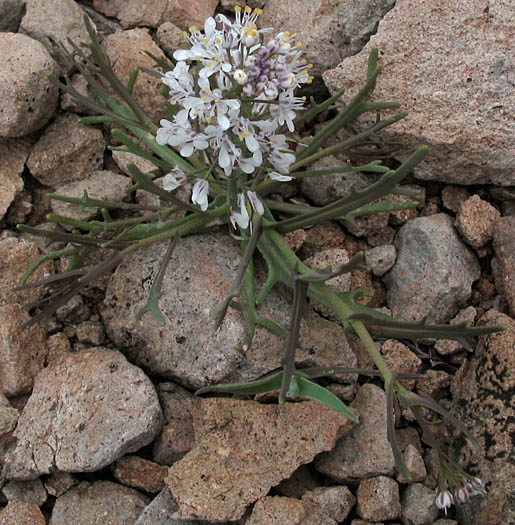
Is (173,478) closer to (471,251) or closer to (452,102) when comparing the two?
(471,251)

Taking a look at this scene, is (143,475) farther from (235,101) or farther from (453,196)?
(453,196)

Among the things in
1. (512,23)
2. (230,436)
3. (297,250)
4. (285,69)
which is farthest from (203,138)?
(512,23)

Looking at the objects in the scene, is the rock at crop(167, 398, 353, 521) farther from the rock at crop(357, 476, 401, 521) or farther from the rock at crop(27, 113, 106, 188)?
the rock at crop(27, 113, 106, 188)

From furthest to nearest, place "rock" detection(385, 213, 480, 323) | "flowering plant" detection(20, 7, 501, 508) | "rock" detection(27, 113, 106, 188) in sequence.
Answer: "rock" detection(27, 113, 106, 188) < "rock" detection(385, 213, 480, 323) < "flowering plant" detection(20, 7, 501, 508)

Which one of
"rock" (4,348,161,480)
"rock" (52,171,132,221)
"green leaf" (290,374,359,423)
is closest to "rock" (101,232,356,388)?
"rock" (4,348,161,480)

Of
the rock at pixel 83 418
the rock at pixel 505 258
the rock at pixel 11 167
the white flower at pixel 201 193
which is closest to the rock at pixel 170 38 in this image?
the rock at pixel 11 167

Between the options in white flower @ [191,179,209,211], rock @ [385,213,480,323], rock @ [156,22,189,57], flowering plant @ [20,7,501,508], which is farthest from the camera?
rock @ [156,22,189,57]

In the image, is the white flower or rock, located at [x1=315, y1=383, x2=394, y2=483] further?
rock, located at [x1=315, y1=383, x2=394, y2=483]

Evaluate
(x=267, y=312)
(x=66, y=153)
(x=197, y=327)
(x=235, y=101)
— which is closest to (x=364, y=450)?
(x=267, y=312)
